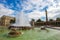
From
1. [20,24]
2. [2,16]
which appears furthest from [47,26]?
[2,16]

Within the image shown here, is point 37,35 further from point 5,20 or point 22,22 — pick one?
point 5,20

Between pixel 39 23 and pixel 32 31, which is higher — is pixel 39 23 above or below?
above

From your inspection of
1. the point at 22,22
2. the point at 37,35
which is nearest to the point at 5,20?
the point at 22,22

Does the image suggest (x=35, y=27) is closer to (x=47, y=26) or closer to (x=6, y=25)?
(x=47, y=26)

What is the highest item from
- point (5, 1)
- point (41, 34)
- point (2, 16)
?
point (5, 1)

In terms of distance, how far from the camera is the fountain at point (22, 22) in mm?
2893

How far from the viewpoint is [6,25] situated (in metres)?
2.87

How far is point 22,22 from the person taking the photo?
2.92 metres

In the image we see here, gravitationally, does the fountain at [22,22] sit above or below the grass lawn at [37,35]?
above

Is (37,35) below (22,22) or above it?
below

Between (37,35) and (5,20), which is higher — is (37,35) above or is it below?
below

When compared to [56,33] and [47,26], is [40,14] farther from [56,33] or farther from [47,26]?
[56,33]

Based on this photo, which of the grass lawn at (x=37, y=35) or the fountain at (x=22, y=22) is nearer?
the grass lawn at (x=37, y=35)

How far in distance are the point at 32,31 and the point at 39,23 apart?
244mm
